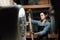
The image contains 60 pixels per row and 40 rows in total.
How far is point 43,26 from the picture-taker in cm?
274

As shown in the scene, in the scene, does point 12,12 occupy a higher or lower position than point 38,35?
higher

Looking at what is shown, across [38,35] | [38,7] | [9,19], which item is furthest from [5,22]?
[38,7]

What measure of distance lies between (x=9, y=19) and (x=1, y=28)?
0.04 metres

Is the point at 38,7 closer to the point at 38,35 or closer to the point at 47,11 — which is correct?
the point at 47,11

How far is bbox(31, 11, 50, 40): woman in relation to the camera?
2704 mm

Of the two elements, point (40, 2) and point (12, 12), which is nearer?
point (12, 12)

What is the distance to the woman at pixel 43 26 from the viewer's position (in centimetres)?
270

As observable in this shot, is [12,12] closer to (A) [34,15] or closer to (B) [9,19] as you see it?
(B) [9,19]

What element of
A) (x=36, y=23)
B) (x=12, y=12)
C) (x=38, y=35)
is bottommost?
(x=38, y=35)

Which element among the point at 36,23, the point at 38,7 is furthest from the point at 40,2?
the point at 36,23

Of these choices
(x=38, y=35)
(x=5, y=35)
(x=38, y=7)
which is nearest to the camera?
(x=5, y=35)

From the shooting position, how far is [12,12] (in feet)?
1.76

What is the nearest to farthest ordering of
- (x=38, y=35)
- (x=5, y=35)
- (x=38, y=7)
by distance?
(x=5, y=35), (x=38, y=35), (x=38, y=7)

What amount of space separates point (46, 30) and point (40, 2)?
0.51 metres
